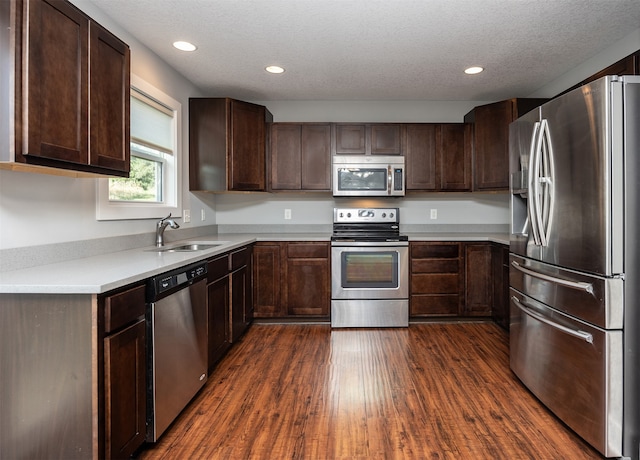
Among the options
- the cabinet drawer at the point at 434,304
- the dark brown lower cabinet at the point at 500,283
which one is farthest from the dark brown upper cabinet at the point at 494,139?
the cabinet drawer at the point at 434,304

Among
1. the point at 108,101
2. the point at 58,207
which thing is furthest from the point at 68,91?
the point at 58,207

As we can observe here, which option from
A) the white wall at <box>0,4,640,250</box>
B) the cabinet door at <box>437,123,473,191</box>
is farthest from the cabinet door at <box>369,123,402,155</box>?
the cabinet door at <box>437,123,473,191</box>

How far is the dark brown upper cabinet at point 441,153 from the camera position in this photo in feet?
12.9

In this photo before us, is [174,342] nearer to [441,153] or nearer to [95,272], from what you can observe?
[95,272]

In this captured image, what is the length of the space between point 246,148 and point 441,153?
81.2 inches

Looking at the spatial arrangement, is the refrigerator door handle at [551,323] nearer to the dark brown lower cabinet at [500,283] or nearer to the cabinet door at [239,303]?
the dark brown lower cabinet at [500,283]

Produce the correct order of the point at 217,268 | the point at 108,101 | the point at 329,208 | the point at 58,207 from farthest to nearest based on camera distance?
the point at 329,208 → the point at 217,268 → the point at 58,207 → the point at 108,101

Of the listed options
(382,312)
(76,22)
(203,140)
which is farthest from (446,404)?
(203,140)

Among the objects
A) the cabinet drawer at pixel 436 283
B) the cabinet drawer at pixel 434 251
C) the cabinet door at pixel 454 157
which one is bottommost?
the cabinet drawer at pixel 436 283

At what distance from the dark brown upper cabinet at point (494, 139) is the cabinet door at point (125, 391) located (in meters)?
3.41

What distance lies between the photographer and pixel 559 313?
1942 mm

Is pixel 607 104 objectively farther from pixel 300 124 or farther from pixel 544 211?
pixel 300 124

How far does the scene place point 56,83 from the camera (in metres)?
1.52

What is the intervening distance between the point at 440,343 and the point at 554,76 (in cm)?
267
